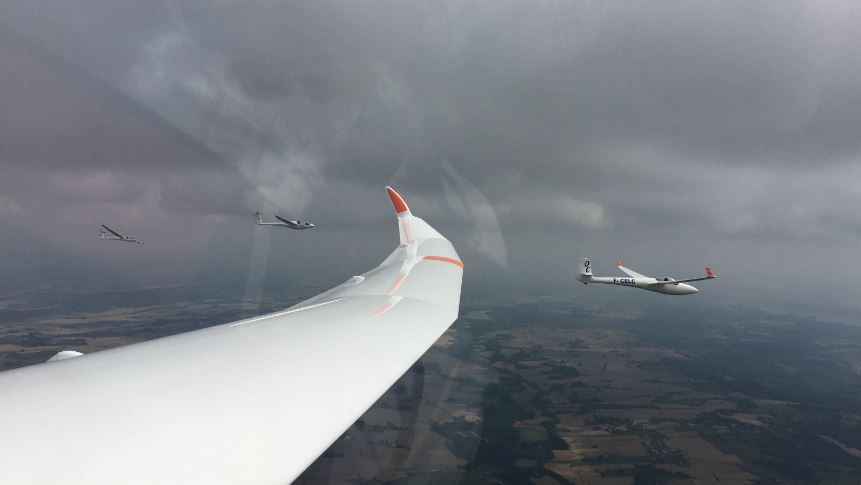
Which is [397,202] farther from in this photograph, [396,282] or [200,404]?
[200,404]

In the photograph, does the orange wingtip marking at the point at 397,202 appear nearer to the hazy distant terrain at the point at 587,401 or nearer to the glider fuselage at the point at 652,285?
the hazy distant terrain at the point at 587,401

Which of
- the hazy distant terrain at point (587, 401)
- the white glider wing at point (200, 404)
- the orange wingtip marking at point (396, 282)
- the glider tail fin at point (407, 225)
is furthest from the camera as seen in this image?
the hazy distant terrain at point (587, 401)

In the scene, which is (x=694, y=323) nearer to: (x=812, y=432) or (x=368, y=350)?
(x=812, y=432)

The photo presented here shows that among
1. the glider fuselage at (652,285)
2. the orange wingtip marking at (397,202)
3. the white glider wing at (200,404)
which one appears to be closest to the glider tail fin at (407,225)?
the orange wingtip marking at (397,202)

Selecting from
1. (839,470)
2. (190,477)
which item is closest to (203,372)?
(190,477)

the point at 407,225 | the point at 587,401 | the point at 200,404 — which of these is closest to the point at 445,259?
the point at 407,225
